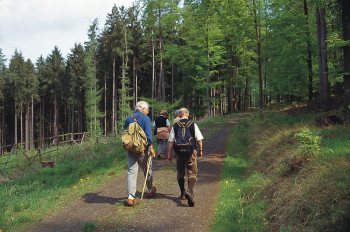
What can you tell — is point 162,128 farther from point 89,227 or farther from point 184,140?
point 89,227

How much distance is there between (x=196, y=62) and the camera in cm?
3497

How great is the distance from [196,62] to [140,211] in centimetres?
3183

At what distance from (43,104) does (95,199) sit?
49384mm

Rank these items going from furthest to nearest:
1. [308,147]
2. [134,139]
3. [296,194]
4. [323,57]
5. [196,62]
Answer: [196,62] < [323,57] < [308,147] < [134,139] < [296,194]

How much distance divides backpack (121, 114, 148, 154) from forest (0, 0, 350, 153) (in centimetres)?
775

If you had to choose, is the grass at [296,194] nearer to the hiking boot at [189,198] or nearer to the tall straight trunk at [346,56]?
the hiking boot at [189,198]

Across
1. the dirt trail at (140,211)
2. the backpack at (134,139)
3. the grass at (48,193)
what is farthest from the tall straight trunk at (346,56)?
the grass at (48,193)

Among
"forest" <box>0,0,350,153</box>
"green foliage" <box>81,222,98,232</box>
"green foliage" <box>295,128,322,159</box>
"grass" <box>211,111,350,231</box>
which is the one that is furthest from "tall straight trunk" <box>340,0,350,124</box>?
"green foliage" <box>81,222,98,232</box>

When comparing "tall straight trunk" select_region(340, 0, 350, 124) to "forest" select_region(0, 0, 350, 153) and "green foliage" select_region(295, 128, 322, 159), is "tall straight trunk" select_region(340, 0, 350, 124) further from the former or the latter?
"green foliage" select_region(295, 128, 322, 159)

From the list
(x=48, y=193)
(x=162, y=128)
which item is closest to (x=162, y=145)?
(x=162, y=128)

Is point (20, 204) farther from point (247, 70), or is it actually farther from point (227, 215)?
point (247, 70)

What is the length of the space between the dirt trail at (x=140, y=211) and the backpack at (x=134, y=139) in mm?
1297

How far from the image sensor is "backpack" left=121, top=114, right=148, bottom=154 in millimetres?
5094

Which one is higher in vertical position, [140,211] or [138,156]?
[138,156]
